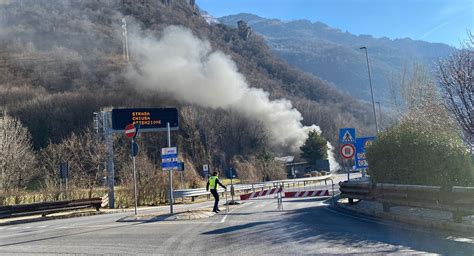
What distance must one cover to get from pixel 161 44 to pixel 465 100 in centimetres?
5270

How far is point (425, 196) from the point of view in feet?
33.1

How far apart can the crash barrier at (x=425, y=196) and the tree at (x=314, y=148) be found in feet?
178

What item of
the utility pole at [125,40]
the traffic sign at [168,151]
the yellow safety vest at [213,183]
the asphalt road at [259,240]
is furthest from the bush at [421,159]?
the utility pole at [125,40]

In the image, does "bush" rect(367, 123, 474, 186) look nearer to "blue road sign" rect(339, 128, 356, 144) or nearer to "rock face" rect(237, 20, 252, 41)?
"blue road sign" rect(339, 128, 356, 144)

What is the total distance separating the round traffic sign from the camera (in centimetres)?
1628

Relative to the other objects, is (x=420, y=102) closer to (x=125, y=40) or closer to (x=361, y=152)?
(x=361, y=152)

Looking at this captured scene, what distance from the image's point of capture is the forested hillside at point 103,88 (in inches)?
→ 2447

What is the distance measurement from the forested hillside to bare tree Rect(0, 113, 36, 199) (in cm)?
191

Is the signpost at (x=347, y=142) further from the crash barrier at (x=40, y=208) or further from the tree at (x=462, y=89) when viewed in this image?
the crash barrier at (x=40, y=208)

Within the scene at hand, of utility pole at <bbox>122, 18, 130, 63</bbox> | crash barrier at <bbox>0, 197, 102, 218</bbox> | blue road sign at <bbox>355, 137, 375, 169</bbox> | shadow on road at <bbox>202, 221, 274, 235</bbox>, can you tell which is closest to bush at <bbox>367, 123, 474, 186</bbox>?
blue road sign at <bbox>355, 137, 375, 169</bbox>

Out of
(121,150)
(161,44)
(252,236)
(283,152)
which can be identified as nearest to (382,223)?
(252,236)

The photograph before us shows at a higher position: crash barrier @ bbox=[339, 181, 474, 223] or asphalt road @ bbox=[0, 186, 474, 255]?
crash barrier @ bbox=[339, 181, 474, 223]

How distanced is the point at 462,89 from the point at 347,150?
4.49m

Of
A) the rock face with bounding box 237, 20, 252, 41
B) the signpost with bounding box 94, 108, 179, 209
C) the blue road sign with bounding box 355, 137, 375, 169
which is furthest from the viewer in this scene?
the rock face with bounding box 237, 20, 252, 41
